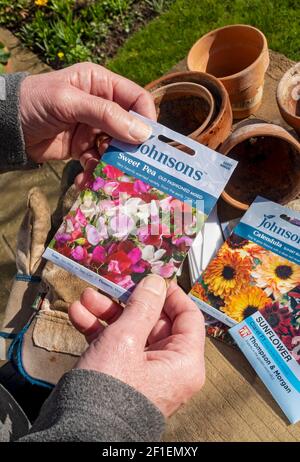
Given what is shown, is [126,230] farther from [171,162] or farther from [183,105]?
[183,105]

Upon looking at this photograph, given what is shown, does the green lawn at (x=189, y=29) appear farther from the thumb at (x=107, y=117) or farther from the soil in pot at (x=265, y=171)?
the thumb at (x=107, y=117)

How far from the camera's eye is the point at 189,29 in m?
2.28

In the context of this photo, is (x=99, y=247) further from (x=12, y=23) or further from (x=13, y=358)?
(x=12, y=23)

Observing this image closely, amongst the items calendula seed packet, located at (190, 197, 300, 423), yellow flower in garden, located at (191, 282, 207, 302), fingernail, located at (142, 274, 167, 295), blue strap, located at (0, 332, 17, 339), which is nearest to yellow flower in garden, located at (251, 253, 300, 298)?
calendula seed packet, located at (190, 197, 300, 423)

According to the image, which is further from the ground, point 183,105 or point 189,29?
point 183,105

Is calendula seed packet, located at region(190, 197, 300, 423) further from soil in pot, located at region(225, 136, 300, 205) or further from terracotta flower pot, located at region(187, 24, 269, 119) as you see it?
terracotta flower pot, located at region(187, 24, 269, 119)

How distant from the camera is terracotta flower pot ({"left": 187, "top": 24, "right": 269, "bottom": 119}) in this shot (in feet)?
3.74

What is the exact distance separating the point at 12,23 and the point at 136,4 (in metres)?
0.70

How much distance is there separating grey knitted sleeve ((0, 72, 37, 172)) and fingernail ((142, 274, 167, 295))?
1.64 feet

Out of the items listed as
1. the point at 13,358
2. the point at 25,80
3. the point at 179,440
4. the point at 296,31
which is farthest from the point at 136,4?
the point at 179,440

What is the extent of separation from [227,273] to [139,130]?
0.37 m

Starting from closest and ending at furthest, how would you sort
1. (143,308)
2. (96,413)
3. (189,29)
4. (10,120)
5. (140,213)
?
(96,413) < (143,308) < (140,213) < (10,120) < (189,29)

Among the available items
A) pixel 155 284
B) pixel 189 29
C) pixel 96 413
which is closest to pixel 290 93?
pixel 155 284

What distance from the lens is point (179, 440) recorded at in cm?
95
